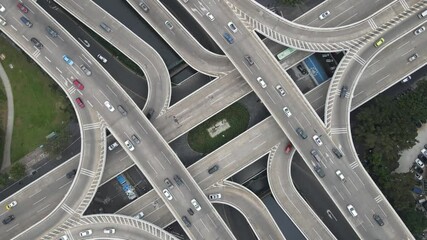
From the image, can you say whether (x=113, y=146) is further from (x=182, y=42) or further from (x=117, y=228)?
(x=182, y=42)

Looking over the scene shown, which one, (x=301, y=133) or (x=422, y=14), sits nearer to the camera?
(x=301, y=133)

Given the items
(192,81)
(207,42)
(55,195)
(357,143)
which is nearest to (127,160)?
(55,195)

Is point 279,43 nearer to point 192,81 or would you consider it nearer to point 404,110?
point 192,81

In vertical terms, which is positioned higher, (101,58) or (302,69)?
(101,58)

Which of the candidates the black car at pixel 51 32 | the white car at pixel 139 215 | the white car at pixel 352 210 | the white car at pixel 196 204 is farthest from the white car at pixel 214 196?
the black car at pixel 51 32

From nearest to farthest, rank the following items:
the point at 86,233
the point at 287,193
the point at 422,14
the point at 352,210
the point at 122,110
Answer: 1. the point at 86,233
2. the point at 352,210
3. the point at 122,110
4. the point at 422,14
5. the point at 287,193

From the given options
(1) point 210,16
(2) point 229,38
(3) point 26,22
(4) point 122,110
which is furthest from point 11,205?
(1) point 210,16

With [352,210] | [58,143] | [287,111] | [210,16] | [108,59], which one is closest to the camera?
[352,210]

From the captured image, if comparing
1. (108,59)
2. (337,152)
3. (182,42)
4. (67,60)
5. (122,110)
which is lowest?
(337,152)
